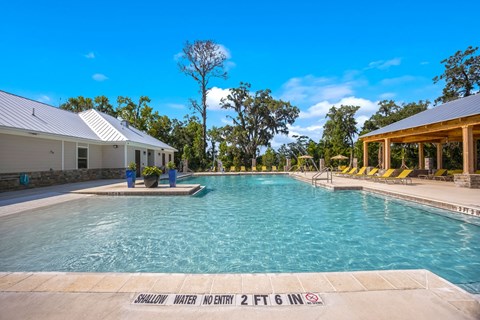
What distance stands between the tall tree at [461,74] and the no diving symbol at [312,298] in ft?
104

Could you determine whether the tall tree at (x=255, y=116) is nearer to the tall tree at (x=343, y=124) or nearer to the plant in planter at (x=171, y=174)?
the tall tree at (x=343, y=124)

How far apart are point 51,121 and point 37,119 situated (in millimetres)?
970

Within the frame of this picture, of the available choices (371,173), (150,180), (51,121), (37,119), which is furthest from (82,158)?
(371,173)

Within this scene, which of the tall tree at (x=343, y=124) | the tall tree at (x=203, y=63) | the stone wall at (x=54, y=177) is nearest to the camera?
the stone wall at (x=54, y=177)

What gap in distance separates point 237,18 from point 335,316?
43.9 feet

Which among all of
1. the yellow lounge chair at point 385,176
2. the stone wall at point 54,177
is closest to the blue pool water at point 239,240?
the stone wall at point 54,177

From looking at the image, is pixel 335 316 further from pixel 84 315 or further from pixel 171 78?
pixel 171 78

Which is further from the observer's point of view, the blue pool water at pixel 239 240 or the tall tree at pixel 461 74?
the tall tree at pixel 461 74

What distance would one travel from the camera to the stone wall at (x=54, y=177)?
10.6 metres

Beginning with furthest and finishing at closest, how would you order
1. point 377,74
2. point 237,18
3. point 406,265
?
point 377,74 → point 237,18 → point 406,265

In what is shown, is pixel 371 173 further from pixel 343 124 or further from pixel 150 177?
pixel 343 124

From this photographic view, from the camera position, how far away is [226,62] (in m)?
26.8

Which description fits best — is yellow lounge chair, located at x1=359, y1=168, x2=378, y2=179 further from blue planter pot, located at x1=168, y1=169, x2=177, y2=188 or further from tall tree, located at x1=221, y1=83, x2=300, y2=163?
tall tree, located at x1=221, y1=83, x2=300, y2=163

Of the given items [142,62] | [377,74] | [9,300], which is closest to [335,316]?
[9,300]
